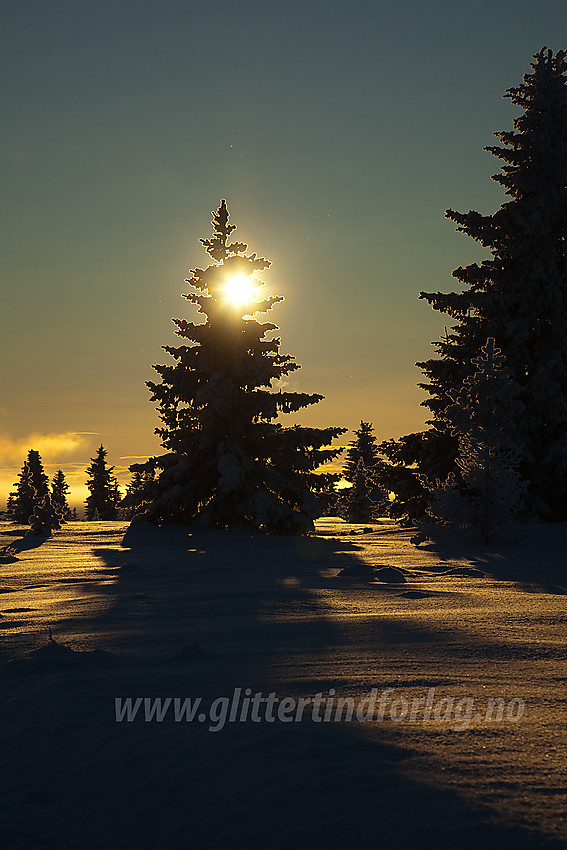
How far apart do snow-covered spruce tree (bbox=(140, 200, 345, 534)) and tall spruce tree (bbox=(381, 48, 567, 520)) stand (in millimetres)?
3755

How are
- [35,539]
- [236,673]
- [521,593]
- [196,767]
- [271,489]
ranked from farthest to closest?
[271,489], [35,539], [521,593], [236,673], [196,767]

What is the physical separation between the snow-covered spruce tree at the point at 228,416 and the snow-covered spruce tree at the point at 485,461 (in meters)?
3.63

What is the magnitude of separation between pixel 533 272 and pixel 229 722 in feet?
56.6

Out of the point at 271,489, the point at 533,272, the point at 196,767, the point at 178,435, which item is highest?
the point at 533,272

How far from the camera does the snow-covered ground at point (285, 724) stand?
6.58 ft

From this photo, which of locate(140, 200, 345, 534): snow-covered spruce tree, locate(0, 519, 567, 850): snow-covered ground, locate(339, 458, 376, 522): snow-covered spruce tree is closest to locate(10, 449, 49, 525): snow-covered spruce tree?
locate(339, 458, 376, 522): snow-covered spruce tree

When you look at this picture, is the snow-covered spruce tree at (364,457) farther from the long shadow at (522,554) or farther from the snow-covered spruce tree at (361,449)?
the long shadow at (522,554)

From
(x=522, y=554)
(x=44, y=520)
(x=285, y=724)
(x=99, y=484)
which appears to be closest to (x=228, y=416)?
(x=44, y=520)

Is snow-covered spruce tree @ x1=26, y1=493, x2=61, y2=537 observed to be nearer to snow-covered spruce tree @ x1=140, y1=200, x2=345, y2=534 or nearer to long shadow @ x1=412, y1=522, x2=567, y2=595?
snow-covered spruce tree @ x1=140, y1=200, x2=345, y2=534

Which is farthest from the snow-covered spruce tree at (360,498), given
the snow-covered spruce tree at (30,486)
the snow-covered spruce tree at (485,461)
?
the snow-covered spruce tree at (485,461)

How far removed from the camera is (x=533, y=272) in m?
17.7

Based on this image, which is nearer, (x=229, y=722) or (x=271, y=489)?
(x=229, y=722)

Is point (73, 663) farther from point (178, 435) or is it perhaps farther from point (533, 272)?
point (533, 272)

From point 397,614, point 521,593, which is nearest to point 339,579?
point 521,593
